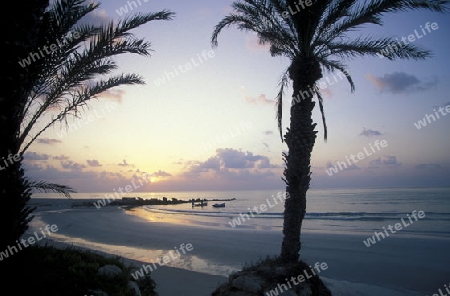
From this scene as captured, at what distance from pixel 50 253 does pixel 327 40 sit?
966 centimetres

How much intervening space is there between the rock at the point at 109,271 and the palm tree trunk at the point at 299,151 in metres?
4.46

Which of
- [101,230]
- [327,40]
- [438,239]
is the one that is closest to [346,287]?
[327,40]

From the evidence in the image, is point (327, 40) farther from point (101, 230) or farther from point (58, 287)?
point (101, 230)

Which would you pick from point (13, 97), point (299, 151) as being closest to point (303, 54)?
point (299, 151)

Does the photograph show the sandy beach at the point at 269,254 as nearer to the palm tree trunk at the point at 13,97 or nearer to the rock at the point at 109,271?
the rock at the point at 109,271

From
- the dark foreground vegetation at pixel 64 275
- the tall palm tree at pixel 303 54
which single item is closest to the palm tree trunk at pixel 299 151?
the tall palm tree at pixel 303 54

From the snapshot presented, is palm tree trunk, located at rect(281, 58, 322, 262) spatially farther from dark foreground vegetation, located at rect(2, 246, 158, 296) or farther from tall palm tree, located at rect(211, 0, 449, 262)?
dark foreground vegetation, located at rect(2, 246, 158, 296)

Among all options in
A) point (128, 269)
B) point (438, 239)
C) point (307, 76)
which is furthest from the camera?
point (438, 239)

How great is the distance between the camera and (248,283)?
7004 millimetres

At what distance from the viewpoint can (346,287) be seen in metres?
9.65

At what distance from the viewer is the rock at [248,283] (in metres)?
6.90

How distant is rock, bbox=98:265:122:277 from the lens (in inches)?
269

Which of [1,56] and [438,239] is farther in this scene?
[438,239]

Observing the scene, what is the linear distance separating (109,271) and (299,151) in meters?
5.88
